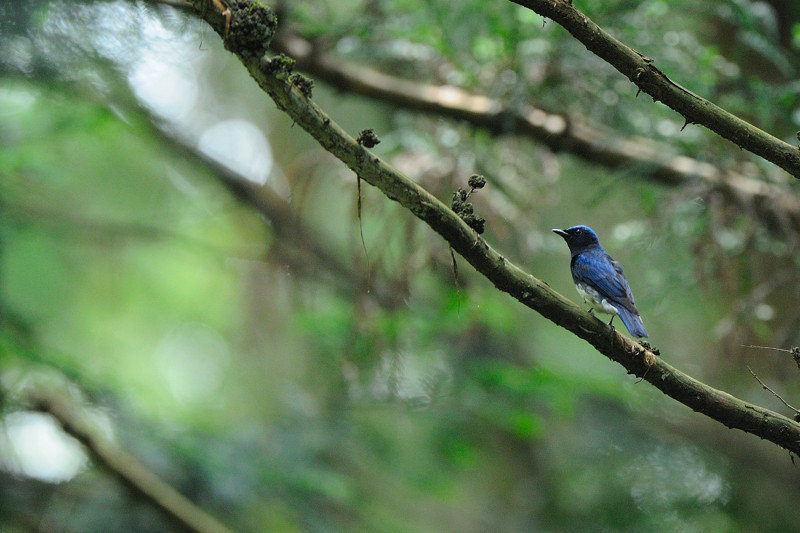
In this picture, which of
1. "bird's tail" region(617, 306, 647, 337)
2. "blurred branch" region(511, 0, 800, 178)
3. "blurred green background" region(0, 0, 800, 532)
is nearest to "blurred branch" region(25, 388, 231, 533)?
"blurred green background" region(0, 0, 800, 532)

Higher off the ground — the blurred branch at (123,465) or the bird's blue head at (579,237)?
the bird's blue head at (579,237)

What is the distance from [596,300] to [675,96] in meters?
1.59

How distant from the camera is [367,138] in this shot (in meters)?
2.25

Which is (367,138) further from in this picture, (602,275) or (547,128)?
(547,128)

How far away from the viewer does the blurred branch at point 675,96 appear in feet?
7.45

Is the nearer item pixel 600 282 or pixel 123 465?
pixel 600 282

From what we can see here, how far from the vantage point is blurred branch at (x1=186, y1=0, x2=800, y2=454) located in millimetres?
2180

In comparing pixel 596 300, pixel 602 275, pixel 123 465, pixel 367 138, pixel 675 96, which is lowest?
pixel 123 465

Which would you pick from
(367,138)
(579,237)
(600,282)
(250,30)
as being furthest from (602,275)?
(250,30)

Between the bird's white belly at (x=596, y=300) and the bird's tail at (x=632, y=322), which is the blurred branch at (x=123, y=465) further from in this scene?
the bird's tail at (x=632, y=322)

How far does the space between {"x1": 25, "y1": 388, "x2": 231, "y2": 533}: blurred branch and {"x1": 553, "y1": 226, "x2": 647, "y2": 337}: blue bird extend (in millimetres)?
3375

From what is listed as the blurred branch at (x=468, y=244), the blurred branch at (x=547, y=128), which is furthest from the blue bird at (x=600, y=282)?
the blurred branch at (x=547, y=128)

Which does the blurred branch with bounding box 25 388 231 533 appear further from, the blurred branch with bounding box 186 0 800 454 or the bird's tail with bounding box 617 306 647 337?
the blurred branch with bounding box 186 0 800 454

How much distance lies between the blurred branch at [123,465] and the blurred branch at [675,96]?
439 centimetres
